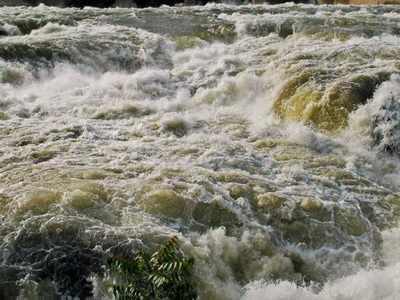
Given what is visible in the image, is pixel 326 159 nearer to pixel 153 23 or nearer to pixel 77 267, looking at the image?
pixel 77 267

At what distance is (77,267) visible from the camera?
6469 millimetres

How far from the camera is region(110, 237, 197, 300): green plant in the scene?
498 centimetres

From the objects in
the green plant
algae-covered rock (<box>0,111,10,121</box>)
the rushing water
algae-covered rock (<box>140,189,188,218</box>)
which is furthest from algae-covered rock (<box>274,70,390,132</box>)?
the green plant

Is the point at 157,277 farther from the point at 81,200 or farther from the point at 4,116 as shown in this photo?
the point at 4,116

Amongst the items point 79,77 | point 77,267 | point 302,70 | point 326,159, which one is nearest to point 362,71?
point 302,70

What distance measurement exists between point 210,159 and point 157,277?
4.07 meters

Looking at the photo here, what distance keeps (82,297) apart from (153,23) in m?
12.6

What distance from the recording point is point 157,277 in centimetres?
498

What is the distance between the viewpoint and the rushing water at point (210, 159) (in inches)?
267

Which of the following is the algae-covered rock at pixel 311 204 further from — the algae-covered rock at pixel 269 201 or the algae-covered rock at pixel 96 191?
the algae-covered rock at pixel 96 191

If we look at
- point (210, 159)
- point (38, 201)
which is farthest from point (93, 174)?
point (210, 159)

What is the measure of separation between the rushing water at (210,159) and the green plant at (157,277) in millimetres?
1359

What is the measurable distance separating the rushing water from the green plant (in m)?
1.36

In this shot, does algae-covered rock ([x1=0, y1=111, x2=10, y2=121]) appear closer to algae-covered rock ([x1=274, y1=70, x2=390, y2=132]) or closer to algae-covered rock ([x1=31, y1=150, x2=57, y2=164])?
algae-covered rock ([x1=31, y1=150, x2=57, y2=164])
